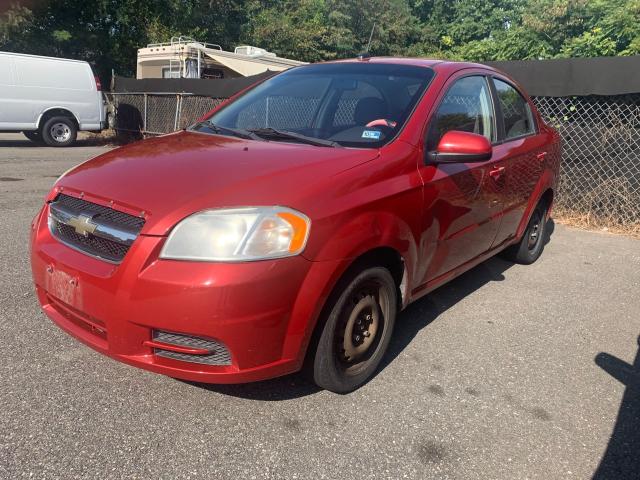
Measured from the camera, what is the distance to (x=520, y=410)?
8.80ft

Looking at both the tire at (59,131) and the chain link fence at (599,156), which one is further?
the tire at (59,131)

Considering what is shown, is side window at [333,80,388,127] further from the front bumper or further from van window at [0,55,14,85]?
van window at [0,55,14,85]

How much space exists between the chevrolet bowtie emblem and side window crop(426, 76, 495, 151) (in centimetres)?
179

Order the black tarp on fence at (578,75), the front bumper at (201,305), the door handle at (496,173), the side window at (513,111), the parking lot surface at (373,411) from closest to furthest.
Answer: the front bumper at (201,305)
the parking lot surface at (373,411)
the door handle at (496,173)
the side window at (513,111)
the black tarp on fence at (578,75)

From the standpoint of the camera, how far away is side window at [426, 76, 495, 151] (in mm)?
3090

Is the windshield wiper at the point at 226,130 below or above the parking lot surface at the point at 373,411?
above

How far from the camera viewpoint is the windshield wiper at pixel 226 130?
121 inches

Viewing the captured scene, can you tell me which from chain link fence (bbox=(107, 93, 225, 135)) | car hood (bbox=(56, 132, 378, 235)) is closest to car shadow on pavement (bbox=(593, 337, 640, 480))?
car hood (bbox=(56, 132, 378, 235))

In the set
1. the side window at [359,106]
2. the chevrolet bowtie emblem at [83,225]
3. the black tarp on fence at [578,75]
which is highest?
the black tarp on fence at [578,75]

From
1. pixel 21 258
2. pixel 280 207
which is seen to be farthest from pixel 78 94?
pixel 280 207

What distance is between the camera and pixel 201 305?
6.79 feet

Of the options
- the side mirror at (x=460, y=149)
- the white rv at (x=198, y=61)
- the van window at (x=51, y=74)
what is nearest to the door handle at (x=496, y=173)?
the side mirror at (x=460, y=149)

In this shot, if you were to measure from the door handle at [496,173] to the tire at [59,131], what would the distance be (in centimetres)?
1238

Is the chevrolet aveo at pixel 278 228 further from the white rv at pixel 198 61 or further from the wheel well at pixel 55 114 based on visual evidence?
the white rv at pixel 198 61
